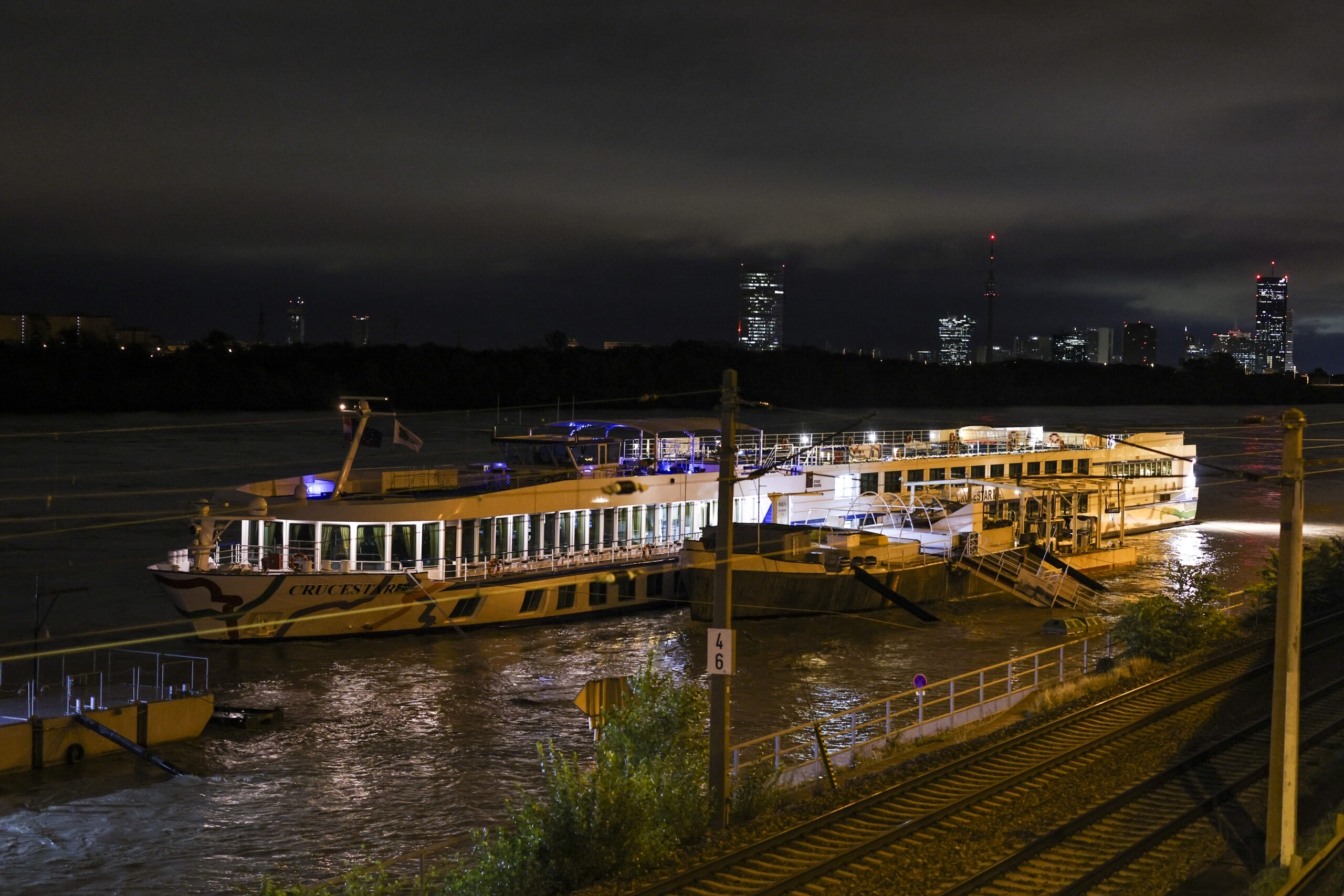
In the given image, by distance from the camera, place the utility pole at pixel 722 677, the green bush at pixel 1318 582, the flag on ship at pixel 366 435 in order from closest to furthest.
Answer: the utility pole at pixel 722 677 < the flag on ship at pixel 366 435 < the green bush at pixel 1318 582

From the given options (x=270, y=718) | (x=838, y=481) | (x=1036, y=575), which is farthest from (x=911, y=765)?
(x=838, y=481)

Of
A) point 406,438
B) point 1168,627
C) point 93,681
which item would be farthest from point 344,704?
point 1168,627

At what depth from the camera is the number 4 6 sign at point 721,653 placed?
12.8 metres

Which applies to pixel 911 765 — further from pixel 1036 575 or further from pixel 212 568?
pixel 1036 575

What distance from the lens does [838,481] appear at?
4134 cm

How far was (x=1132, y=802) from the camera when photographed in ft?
46.4

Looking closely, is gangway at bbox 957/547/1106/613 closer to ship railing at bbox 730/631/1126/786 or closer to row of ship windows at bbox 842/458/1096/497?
row of ship windows at bbox 842/458/1096/497

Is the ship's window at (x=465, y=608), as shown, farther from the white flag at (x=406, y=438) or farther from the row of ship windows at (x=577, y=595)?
the white flag at (x=406, y=438)

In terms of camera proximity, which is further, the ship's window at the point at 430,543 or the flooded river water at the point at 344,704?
the ship's window at the point at 430,543

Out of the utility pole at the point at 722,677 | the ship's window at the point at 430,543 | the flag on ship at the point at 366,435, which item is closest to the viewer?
the utility pole at the point at 722,677

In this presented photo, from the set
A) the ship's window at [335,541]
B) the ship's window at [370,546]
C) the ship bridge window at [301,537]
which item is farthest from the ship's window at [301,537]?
the ship's window at [370,546]

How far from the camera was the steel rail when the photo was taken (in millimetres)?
11461

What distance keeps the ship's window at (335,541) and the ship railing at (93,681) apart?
3.73m

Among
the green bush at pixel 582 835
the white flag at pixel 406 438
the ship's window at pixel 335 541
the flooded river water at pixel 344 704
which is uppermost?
the white flag at pixel 406 438
